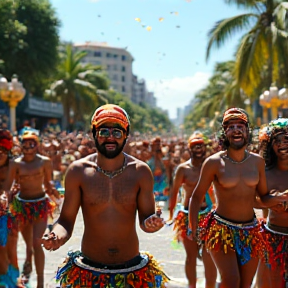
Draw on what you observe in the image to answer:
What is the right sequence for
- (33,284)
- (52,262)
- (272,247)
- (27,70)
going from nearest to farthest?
(272,247), (33,284), (52,262), (27,70)

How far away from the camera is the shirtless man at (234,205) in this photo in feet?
14.2

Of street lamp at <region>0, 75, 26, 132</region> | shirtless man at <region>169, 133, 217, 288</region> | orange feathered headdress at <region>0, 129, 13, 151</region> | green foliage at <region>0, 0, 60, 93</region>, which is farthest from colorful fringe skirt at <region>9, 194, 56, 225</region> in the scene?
street lamp at <region>0, 75, 26, 132</region>

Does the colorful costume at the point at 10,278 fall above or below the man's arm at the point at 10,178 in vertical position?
below

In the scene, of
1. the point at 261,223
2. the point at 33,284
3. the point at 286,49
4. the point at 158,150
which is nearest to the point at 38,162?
the point at 33,284

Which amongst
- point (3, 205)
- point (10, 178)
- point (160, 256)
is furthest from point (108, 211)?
point (160, 256)

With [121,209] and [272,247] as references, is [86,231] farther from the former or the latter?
[272,247]

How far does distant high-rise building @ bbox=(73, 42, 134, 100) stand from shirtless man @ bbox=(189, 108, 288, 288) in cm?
10307

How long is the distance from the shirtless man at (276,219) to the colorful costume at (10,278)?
2.60 meters

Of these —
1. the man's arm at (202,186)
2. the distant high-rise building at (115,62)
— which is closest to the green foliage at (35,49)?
the man's arm at (202,186)

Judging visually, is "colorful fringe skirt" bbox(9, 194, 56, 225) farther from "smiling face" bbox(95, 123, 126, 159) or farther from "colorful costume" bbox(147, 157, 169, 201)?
"colorful costume" bbox(147, 157, 169, 201)

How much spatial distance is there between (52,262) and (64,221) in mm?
4007

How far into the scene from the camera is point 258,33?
701 inches

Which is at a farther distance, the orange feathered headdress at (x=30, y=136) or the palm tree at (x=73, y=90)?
the palm tree at (x=73, y=90)

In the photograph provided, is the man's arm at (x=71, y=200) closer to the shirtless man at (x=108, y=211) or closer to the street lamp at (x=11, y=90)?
the shirtless man at (x=108, y=211)
